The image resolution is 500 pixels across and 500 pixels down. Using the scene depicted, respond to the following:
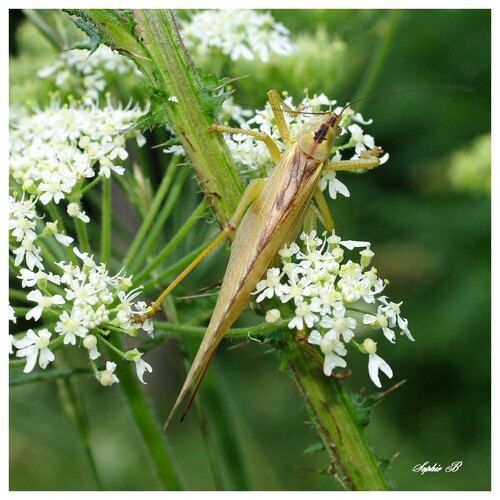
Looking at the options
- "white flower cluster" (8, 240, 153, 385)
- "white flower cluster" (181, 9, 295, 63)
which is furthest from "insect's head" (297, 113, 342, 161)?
"white flower cluster" (181, 9, 295, 63)

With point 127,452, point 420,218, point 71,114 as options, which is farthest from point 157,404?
point 71,114

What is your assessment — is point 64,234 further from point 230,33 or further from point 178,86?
point 230,33

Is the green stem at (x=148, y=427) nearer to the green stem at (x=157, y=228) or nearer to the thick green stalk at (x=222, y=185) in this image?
the green stem at (x=157, y=228)

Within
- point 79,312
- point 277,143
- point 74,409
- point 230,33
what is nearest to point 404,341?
point 230,33

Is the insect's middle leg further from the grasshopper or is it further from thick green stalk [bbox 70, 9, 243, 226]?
thick green stalk [bbox 70, 9, 243, 226]

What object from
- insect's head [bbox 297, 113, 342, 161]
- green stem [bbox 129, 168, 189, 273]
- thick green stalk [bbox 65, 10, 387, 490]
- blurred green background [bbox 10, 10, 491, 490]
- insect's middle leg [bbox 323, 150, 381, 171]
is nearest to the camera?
thick green stalk [bbox 65, 10, 387, 490]

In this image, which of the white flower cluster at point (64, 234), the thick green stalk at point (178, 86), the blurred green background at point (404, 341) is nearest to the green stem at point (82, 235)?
the white flower cluster at point (64, 234)

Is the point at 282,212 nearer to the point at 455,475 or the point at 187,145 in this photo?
the point at 187,145
